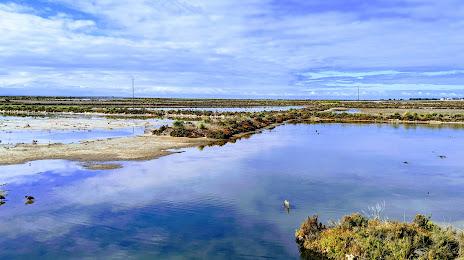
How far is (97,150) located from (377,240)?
59.6 feet

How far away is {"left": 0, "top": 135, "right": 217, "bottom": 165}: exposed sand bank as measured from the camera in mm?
19469

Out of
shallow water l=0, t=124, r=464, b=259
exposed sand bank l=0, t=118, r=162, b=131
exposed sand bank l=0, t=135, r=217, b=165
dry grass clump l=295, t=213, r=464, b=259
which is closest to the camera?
dry grass clump l=295, t=213, r=464, b=259

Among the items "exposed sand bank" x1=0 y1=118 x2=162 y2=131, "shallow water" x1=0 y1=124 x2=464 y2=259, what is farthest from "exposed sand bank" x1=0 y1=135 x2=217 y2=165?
"exposed sand bank" x1=0 y1=118 x2=162 y2=131

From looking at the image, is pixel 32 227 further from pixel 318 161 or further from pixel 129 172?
pixel 318 161

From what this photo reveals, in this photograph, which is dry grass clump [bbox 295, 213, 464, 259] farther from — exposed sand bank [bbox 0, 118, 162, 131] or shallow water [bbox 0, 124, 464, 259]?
exposed sand bank [bbox 0, 118, 162, 131]

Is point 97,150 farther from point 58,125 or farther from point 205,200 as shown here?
point 58,125

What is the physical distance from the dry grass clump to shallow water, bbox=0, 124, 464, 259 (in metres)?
0.62

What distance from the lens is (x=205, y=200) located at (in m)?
12.6

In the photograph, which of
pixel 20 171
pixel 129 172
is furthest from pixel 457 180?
pixel 20 171

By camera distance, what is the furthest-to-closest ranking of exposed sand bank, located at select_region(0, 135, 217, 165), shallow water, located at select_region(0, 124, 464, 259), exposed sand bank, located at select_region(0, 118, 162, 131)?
1. exposed sand bank, located at select_region(0, 118, 162, 131)
2. exposed sand bank, located at select_region(0, 135, 217, 165)
3. shallow water, located at select_region(0, 124, 464, 259)

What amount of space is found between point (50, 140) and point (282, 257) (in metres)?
23.0

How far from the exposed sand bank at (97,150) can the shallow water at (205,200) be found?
1.39 metres

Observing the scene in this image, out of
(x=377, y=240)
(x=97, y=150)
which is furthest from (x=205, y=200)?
(x=97, y=150)

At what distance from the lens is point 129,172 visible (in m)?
16.5
